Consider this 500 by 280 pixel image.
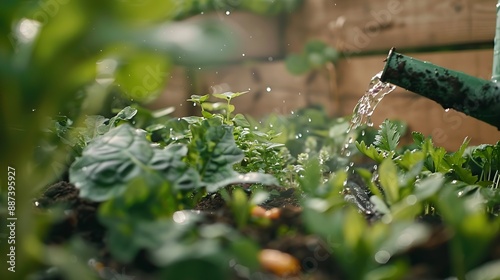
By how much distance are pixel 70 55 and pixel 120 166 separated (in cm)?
23

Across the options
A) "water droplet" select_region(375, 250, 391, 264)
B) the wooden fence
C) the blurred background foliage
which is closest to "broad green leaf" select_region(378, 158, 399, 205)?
"water droplet" select_region(375, 250, 391, 264)

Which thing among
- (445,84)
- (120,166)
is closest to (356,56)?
(445,84)

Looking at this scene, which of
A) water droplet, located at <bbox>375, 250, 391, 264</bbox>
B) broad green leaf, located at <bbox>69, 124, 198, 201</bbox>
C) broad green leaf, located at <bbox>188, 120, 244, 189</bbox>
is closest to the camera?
water droplet, located at <bbox>375, 250, 391, 264</bbox>

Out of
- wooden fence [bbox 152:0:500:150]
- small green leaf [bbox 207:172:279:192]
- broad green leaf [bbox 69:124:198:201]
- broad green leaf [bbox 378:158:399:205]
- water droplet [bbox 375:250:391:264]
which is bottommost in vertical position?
water droplet [bbox 375:250:391:264]

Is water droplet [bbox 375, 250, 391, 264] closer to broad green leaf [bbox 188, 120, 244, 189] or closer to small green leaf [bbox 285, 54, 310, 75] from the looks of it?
broad green leaf [bbox 188, 120, 244, 189]

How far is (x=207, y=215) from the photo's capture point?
2.28 feet

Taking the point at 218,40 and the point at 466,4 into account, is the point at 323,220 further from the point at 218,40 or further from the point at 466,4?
the point at 466,4

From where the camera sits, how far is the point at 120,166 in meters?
0.70

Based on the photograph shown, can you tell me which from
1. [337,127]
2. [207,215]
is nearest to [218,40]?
[207,215]

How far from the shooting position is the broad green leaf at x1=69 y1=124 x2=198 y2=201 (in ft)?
2.23

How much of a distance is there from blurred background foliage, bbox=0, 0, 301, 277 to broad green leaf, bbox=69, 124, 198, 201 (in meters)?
0.11

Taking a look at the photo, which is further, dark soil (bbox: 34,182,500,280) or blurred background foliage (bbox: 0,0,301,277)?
dark soil (bbox: 34,182,500,280)

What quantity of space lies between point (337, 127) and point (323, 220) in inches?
59.2

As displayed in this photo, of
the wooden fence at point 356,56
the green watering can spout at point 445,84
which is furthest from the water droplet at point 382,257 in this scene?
the wooden fence at point 356,56
